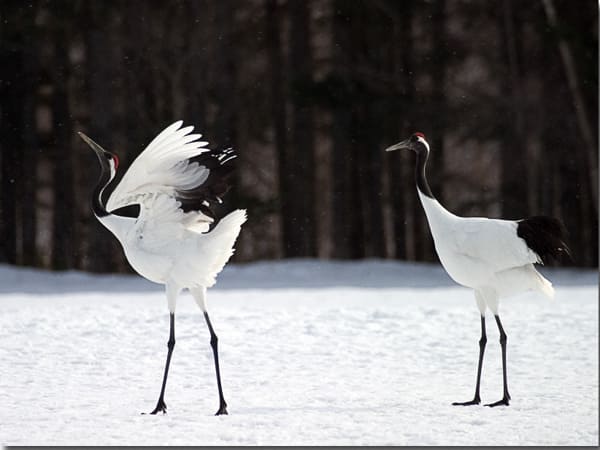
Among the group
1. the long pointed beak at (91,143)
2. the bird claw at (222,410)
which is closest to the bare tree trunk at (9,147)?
the long pointed beak at (91,143)

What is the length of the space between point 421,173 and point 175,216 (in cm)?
155

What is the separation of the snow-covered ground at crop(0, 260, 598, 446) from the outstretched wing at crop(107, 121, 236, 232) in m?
1.21

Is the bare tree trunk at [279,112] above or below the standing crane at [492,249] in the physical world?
above

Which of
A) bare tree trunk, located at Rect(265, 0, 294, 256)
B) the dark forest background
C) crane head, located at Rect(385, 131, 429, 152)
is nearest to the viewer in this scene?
crane head, located at Rect(385, 131, 429, 152)

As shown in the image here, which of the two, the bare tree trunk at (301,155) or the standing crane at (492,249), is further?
the bare tree trunk at (301,155)

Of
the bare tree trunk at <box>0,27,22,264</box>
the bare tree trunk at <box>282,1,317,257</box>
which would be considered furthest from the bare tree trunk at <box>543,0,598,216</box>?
the bare tree trunk at <box>0,27,22,264</box>

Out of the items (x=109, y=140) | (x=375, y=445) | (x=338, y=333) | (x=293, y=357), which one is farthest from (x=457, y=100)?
(x=375, y=445)

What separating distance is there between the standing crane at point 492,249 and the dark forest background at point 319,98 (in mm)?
8509

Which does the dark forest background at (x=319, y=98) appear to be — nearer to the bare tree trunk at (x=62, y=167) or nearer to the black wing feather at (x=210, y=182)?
the bare tree trunk at (x=62, y=167)

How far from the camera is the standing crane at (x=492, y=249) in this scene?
5855 millimetres

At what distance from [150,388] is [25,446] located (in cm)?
161

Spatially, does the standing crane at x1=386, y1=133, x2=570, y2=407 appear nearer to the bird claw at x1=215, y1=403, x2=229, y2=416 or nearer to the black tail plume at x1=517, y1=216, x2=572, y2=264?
the black tail plume at x1=517, y1=216, x2=572, y2=264

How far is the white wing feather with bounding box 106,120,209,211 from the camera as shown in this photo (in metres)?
5.68

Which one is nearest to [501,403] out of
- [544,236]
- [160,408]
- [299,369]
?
[544,236]
